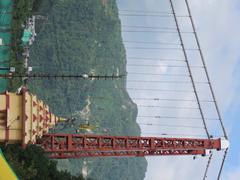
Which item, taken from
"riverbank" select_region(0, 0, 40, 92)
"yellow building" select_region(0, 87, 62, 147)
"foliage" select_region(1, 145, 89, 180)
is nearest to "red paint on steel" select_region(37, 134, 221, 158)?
"foliage" select_region(1, 145, 89, 180)

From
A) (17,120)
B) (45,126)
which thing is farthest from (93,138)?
(17,120)

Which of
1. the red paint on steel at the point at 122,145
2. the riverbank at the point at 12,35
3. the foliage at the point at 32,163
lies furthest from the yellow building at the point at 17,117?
the riverbank at the point at 12,35

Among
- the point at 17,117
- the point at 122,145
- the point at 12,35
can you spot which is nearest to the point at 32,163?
the point at 122,145

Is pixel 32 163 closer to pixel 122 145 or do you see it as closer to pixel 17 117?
pixel 122 145

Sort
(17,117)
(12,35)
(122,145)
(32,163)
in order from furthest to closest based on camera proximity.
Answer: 1. (12,35)
2. (32,163)
3. (122,145)
4. (17,117)

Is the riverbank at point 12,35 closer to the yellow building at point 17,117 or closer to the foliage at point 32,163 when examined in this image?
the foliage at point 32,163

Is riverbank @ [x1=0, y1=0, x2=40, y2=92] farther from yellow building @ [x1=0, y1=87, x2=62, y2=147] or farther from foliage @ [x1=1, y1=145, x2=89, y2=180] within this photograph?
yellow building @ [x1=0, y1=87, x2=62, y2=147]
